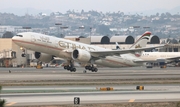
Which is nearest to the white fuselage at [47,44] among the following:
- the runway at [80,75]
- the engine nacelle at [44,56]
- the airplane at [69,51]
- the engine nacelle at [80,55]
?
the airplane at [69,51]

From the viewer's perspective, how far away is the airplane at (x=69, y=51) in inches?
2544

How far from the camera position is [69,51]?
2611 inches

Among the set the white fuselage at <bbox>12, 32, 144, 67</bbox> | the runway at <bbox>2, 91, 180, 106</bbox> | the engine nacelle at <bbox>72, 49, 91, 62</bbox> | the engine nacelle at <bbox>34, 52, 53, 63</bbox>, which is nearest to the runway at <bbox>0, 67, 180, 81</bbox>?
the engine nacelle at <bbox>72, 49, 91, 62</bbox>

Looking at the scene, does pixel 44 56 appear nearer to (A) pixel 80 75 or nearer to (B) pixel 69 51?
(B) pixel 69 51

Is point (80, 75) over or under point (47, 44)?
under

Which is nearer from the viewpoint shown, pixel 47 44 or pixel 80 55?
pixel 47 44

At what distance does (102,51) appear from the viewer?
68.6 m

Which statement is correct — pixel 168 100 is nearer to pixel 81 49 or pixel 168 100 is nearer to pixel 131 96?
pixel 131 96

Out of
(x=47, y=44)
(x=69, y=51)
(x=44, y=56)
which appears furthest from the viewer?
(x=44, y=56)

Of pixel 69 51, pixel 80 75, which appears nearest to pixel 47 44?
A: pixel 69 51

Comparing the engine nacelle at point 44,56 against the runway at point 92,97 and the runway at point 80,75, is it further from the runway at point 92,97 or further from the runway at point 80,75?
the runway at point 92,97

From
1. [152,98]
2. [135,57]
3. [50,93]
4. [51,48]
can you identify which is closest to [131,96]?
[152,98]

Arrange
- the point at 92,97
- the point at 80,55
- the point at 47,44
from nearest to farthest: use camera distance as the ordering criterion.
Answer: the point at 92,97
the point at 47,44
the point at 80,55

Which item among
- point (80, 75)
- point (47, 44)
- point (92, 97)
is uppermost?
point (47, 44)
